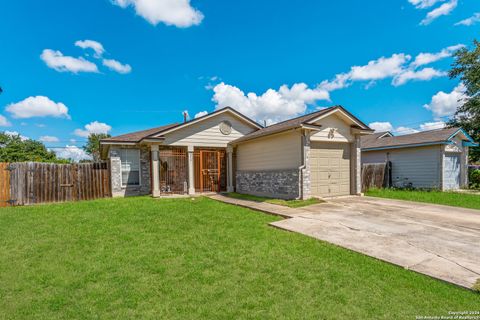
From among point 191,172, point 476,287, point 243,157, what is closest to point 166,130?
point 191,172

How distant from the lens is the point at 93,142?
139 feet

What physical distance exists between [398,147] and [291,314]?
52.0 ft

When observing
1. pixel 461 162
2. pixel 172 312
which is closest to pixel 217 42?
pixel 172 312

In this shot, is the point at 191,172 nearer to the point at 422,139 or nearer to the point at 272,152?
the point at 272,152

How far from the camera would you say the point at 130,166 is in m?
12.3

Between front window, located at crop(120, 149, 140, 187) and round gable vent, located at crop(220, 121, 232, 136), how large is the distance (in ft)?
15.1

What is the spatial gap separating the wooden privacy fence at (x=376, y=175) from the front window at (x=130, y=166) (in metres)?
12.1

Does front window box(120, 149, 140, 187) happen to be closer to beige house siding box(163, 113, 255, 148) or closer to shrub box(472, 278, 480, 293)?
beige house siding box(163, 113, 255, 148)

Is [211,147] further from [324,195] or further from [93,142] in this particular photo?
[93,142]

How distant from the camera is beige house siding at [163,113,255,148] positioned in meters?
12.4

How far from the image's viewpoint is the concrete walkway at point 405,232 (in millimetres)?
3665

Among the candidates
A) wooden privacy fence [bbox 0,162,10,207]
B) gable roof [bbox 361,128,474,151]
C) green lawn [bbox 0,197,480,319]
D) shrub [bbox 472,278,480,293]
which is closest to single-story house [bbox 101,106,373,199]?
wooden privacy fence [bbox 0,162,10,207]

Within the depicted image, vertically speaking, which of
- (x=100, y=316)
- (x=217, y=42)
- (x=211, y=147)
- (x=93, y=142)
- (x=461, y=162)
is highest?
(x=217, y=42)

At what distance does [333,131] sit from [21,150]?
4199 centimetres
